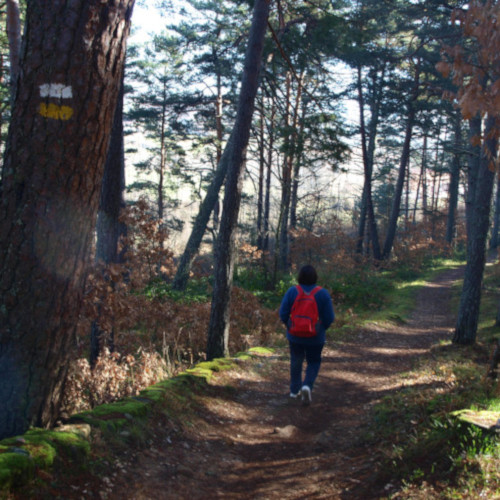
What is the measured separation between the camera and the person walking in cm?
580

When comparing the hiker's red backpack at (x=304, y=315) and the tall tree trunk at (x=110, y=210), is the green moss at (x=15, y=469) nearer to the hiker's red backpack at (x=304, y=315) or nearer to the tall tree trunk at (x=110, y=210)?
the hiker's red backpack at (x=304, y=315)

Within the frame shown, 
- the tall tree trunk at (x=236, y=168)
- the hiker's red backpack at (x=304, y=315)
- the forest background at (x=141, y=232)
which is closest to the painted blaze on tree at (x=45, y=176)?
the forest background at (x=141, y=232)

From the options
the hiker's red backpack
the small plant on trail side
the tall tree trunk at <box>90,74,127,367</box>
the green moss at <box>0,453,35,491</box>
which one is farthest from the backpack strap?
the green moss at <box>0,453,35,491</box>

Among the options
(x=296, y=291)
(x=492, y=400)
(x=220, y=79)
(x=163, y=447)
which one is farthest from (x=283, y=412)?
(x=220, y=79)

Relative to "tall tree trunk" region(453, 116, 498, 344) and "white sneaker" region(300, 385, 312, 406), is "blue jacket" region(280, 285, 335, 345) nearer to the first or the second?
"white sneaker" region(300, 385, 312, 406)

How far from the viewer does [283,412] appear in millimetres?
6223

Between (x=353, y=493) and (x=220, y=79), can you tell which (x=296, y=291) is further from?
(x=220, y=79)

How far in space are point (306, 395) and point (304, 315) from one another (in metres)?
1.25

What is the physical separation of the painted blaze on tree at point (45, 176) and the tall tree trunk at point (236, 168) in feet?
14.0

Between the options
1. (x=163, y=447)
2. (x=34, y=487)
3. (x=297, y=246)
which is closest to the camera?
(x=34, y=487)

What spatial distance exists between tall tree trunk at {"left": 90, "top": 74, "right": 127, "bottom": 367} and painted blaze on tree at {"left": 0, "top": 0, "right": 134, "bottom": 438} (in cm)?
371

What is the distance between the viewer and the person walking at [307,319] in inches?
228

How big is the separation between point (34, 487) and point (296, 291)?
3.85 meters

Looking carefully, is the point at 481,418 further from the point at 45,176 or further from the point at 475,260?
the point at 475,260
